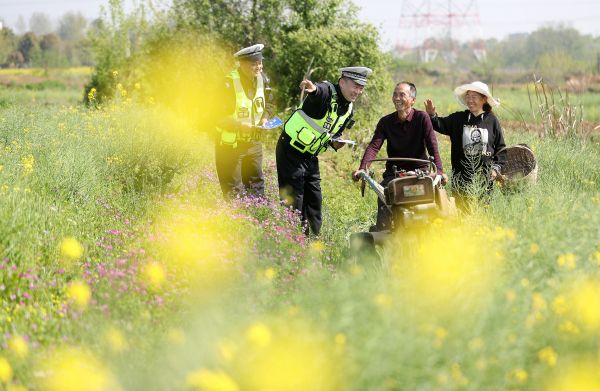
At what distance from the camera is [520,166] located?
6625mm

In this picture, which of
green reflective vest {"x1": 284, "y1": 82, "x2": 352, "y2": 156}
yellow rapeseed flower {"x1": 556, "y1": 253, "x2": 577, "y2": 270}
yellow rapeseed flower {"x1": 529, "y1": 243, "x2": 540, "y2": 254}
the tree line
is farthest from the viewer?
the tree line

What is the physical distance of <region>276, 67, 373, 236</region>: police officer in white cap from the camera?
18.5 feet

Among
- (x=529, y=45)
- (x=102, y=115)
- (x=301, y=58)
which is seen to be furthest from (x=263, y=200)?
(x=529, y=45)

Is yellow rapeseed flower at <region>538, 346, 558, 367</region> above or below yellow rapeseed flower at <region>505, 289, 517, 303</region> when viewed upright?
below

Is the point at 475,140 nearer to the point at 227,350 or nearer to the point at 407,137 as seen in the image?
the point at 407,137

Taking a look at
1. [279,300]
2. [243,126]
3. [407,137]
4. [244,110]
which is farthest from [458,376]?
[244,110]

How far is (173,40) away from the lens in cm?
1487

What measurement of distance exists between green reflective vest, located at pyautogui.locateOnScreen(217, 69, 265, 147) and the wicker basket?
2421 millimetres

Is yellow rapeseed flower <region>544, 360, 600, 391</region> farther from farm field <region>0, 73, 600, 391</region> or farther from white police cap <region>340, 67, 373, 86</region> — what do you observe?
white police cap <region>340, 67, 373, 86</region>

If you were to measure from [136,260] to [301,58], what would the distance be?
9.41 m

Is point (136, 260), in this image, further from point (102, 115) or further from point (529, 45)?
point (529, 45)

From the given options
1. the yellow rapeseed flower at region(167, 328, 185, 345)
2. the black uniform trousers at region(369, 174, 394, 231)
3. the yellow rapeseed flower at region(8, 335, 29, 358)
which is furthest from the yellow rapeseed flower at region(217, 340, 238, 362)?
the black uniform trousers at region(369, 174, 394, 231)

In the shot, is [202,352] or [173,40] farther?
[173,40]

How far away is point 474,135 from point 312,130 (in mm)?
1501
